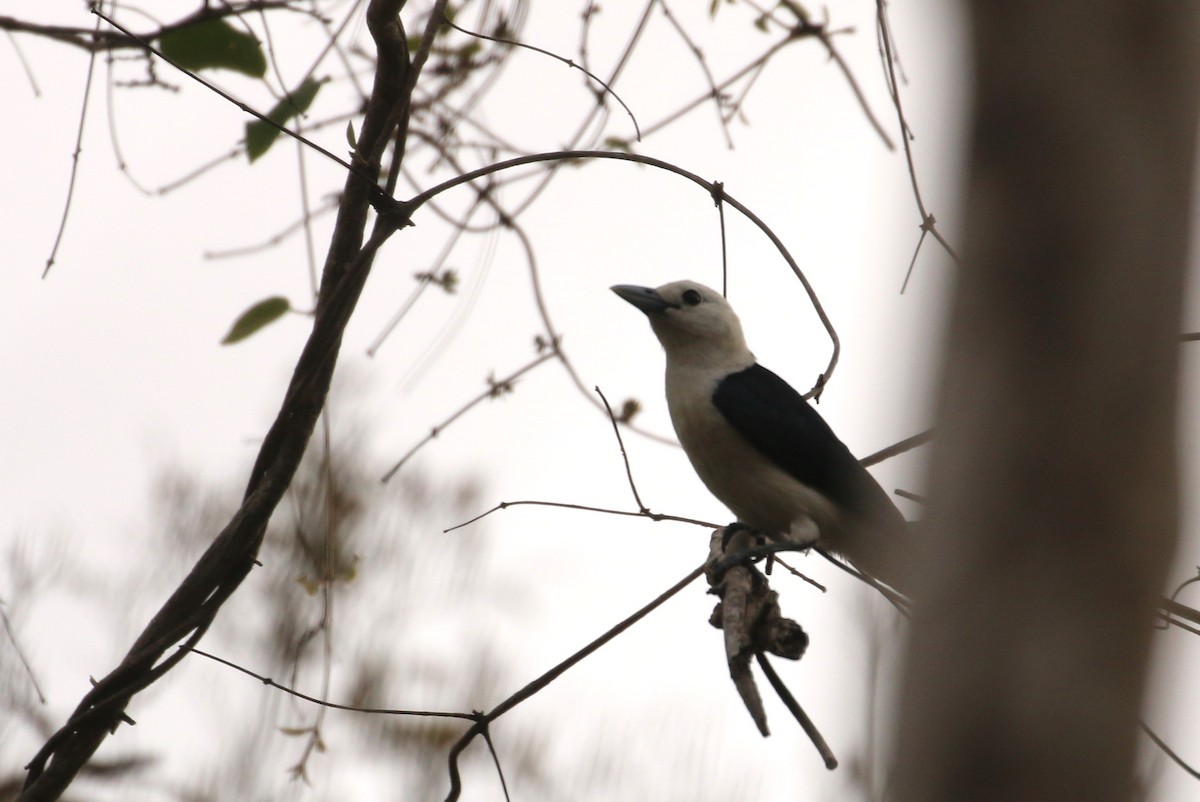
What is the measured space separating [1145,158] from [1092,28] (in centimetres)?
12

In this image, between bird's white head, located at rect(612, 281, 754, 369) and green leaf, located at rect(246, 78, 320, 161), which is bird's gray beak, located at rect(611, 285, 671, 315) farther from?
green leaf, located at rect(246, 78, 320, 161)

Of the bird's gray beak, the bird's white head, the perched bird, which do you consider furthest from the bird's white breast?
the bird's gray beak

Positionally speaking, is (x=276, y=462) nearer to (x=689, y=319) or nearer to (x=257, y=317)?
(x=257, y=317)

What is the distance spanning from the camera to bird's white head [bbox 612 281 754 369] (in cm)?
477

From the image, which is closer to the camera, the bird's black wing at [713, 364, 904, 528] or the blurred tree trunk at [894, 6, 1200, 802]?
the blurred tree trunk at [894, 6, 1200, 802]

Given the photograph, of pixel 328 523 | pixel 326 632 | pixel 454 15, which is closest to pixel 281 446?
pixel 328 523

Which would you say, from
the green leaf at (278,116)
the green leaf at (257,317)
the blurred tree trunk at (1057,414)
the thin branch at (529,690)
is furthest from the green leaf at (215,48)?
the blurred tree trunk at (1057,414)

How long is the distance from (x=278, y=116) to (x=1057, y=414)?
2851 millimetres

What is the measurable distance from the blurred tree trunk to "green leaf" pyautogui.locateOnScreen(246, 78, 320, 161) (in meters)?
2.50

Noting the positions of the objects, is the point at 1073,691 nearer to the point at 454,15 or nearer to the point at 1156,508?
the point at 1156,508

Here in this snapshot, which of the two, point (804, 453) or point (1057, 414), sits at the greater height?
point (804, 453)

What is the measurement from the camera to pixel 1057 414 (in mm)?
970

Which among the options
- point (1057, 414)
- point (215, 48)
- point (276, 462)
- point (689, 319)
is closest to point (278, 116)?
point (215, 48)

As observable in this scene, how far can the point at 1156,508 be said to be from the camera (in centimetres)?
95
